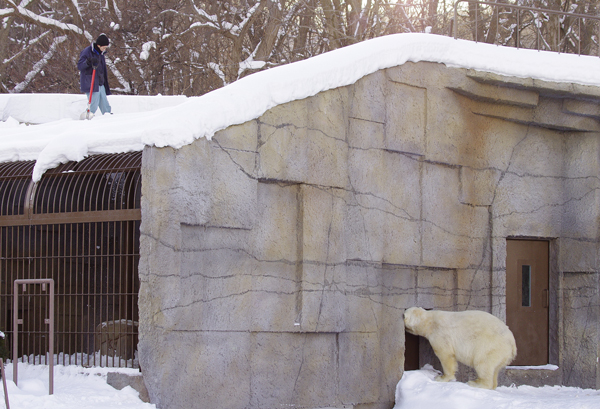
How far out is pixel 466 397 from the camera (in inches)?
259

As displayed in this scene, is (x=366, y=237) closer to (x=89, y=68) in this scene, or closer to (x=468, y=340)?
(x=468, y=340)

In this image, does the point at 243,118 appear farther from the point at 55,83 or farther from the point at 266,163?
the point at 55,83

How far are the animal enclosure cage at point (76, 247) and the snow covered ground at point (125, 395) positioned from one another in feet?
0.87

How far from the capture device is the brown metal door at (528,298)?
8633mm

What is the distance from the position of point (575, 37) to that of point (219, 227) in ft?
37.6

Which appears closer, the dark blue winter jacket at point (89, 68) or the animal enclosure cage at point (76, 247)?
the animal enclosure cage at point (76, 247)

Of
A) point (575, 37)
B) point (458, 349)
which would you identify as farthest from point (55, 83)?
point (458, 349)

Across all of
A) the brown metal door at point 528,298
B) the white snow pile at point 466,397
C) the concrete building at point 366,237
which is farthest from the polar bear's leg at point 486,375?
the brown metal door at point 528,298

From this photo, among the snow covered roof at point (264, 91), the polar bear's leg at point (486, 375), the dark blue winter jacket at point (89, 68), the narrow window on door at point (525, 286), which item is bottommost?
the polar bear's leg at point (486, 375)

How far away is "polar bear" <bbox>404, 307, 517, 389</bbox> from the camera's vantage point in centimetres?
708

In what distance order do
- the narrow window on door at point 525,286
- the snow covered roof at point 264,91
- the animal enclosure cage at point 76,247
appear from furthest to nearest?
1. the narrow window on door at point 525,286
2. the animal enclosure cage at point 76,247
3. the snow covered roof at point 264,91

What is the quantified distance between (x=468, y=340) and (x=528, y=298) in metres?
1.97

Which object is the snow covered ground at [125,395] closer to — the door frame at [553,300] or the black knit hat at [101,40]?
the door frame at [553,300]

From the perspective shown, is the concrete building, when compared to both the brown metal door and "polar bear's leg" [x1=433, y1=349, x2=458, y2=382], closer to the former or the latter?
the brown metal door
